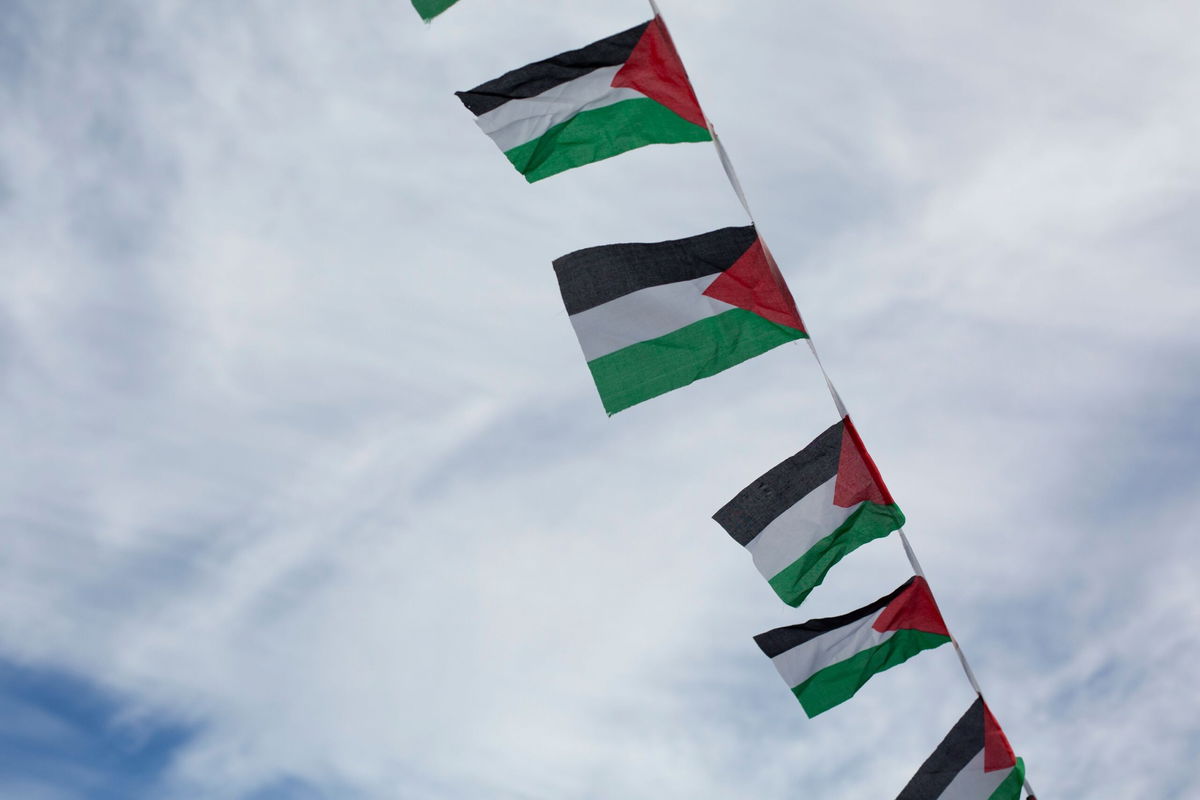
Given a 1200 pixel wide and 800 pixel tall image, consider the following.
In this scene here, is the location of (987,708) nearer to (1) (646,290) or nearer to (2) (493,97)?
(1) (646,290)

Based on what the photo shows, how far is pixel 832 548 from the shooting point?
29.0ft

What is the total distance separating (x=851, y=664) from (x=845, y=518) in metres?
1.30

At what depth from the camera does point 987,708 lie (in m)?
8.76

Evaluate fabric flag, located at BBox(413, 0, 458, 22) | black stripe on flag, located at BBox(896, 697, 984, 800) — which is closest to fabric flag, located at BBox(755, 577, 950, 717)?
black stripe on flag, located at BBox(896, 697, 984, 800)

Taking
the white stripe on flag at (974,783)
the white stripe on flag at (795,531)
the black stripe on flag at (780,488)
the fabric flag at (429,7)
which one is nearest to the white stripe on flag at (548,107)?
the fabric flag at (429,7)

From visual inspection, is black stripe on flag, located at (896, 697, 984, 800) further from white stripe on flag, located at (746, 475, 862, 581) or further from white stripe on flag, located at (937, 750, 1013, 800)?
white stripe on flag, located at (746, 475, 862, 581)

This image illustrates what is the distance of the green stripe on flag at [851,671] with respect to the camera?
A: 8.97 m

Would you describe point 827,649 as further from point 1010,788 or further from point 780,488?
point 1010,788

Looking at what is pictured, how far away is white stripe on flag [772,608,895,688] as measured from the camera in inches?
352

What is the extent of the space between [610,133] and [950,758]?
5907 millimetres

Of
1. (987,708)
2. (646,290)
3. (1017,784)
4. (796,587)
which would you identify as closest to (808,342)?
(646,290)

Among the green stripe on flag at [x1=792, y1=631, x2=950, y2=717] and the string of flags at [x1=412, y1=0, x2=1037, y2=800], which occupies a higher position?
the string of flags at [x1=412, y1=0, x2=1037, y2=800]

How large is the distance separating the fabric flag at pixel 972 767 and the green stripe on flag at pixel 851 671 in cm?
65

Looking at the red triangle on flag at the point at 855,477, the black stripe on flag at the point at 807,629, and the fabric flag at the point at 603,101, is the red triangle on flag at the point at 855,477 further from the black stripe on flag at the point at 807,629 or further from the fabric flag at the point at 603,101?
the fabric flag at the point at 603,101
